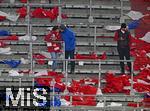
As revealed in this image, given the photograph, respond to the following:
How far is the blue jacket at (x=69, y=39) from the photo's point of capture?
56.7 feet

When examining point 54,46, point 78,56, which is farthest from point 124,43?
point 54,46

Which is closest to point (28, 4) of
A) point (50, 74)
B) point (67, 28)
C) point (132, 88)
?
point (67, 28)

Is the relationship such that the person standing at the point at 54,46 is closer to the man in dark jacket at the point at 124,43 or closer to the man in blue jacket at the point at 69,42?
the man in blue jacket at the point at 69,42

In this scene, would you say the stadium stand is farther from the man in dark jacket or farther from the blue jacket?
the blue jacket

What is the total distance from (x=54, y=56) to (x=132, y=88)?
7.78ft

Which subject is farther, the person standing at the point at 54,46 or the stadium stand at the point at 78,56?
the person standing at the point at 54,46

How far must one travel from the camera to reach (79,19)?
1903 cm

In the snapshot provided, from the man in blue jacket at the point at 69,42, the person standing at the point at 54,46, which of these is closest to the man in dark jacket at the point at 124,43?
the man in blue jacket at the point at 69,42

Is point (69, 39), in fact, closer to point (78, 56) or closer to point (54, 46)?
point (54, 46)

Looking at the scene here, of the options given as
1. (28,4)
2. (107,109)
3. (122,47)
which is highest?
(28,4)

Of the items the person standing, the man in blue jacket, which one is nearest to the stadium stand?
the person standing

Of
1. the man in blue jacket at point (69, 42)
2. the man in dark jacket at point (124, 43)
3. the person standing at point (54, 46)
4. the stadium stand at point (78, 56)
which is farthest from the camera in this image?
the man in dark jacket at point (124, 43)

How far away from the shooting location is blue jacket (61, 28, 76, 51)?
1728cm

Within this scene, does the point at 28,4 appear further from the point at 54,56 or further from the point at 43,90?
the point at 43,90
